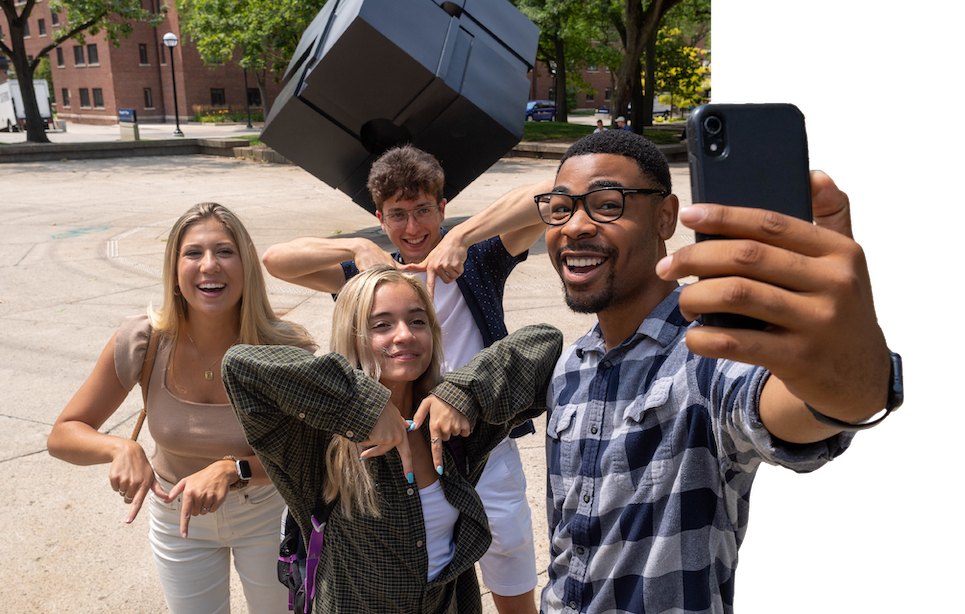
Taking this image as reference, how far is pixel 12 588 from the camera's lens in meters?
2.99

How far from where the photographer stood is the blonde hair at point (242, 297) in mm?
2342

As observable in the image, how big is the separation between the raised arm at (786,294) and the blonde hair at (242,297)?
1.86 metres

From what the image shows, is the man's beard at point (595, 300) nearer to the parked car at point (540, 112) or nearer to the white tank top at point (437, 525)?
the white tank top at point (437, 525)

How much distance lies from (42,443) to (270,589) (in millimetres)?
2801

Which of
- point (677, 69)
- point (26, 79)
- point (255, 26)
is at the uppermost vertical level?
point (677, 69)

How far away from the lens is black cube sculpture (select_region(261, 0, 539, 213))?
5410mm

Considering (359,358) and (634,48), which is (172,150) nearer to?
(634,48)

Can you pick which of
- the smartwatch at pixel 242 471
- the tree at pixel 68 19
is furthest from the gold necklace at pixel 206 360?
the tree at pixel 68 19

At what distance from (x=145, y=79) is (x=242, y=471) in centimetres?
4927

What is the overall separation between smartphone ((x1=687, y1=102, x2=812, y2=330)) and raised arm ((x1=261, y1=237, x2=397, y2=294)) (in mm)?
1827

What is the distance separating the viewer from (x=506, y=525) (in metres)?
2.40

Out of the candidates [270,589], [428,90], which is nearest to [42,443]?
[270,589]

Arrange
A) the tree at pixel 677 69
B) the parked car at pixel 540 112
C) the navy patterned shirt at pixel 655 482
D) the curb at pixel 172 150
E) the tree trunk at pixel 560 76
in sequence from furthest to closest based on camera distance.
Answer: the parked car at pixel 540 112
the tree at pixel 677 69
the tree trunk at pixel 560 76
the curb at pixel 172 150
the navy patterned shirt at pixel 655 482

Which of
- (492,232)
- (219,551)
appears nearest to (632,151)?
(492,232)
